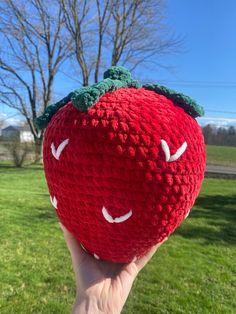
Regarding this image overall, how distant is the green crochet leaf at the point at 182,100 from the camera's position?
3.59 feet

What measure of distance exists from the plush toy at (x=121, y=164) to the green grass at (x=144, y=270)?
2.28 metres

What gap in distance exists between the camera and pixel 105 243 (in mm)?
1055

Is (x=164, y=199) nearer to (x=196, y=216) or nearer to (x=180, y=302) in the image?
(x=180, y=302)

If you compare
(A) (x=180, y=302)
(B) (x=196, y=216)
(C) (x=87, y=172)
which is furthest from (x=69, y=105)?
(B) (x=196, y=216)

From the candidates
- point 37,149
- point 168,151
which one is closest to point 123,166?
point 168,151

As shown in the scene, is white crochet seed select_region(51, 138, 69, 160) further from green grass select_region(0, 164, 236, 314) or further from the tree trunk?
the tree trunk

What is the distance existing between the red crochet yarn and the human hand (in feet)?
0.45

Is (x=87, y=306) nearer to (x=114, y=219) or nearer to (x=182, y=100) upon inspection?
(x=114, y=219)

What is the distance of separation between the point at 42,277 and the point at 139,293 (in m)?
0.95

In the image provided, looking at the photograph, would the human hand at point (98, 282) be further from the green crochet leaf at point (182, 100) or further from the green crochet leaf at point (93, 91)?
the green crochet leaf at point (182, 100)

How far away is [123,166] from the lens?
0.96 metres

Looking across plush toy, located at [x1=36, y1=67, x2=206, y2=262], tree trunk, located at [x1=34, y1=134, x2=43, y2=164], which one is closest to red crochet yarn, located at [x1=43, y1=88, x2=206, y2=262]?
plush toy, located at [x1=36, y1=67, x2=206, y2=262]

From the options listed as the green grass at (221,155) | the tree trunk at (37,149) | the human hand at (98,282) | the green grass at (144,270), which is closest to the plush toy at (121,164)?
the human hand at (98,282)

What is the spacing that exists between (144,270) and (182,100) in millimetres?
3158
